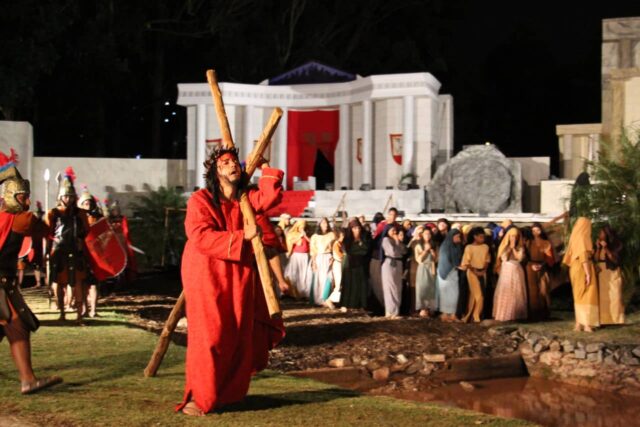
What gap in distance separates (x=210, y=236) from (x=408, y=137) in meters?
25.6

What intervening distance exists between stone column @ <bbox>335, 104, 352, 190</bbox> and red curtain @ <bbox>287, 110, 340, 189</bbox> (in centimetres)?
59

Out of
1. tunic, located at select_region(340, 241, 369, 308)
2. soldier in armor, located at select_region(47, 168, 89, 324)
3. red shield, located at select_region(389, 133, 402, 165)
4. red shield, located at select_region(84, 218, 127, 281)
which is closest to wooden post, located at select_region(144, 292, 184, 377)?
soldier in armor, located at select_region(47, 168, 89, 324)

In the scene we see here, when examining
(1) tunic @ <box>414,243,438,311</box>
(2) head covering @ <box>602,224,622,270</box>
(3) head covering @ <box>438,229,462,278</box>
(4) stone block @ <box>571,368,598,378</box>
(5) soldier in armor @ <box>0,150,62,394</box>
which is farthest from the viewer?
(1) tunic @ <box>414,243,438,311</box>

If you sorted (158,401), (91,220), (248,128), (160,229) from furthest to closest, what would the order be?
(248,128), (160,229), (91,220), (158,401)

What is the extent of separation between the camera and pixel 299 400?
7.79 metres

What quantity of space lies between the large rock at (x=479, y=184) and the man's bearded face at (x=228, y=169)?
65.8ft

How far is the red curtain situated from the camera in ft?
115

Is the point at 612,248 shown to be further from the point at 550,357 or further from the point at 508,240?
the point at 550,357

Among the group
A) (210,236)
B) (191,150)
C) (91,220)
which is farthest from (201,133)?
(210,236)

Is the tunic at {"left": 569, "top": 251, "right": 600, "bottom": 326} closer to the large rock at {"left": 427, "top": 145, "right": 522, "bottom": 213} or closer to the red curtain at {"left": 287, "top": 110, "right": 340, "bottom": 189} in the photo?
the large rock at {"left": 427, "top": 145, "right": 522, "bottom": 213}

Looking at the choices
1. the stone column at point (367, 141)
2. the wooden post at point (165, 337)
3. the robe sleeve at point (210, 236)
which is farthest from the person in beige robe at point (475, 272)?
the stone column at point (367, 141)

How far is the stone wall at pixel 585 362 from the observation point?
40.7 ft

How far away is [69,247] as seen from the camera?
12.9 metres

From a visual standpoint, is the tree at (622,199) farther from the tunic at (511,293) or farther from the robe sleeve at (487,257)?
the robe sleeve at (487,257)
